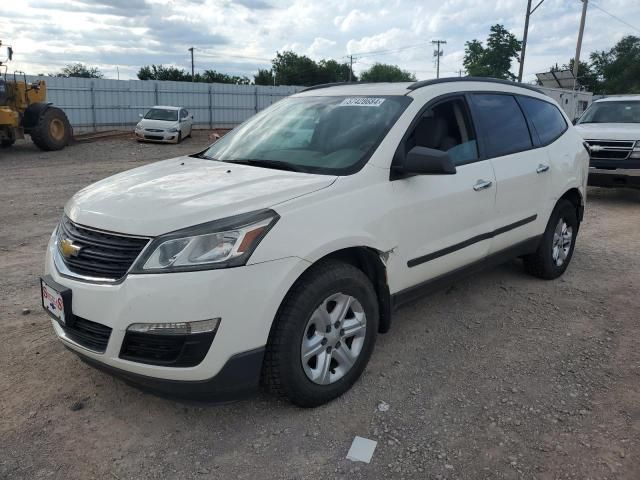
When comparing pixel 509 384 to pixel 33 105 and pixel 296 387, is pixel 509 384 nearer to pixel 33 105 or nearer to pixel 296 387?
pixel 296 387

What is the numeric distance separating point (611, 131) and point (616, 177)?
844 mm

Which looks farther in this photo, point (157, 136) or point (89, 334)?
point (157, 136)

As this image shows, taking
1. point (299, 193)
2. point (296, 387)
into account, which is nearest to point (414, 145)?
point (299, 193)

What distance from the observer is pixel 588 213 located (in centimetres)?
878

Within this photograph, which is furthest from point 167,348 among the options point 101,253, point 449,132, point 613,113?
point 613,113

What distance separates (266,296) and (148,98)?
27365mm

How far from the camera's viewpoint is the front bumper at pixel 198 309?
251 centimetres

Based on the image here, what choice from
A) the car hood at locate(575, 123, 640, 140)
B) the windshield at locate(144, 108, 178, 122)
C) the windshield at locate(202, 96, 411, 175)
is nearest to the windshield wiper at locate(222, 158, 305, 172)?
the windshield at locate(202, 96, 411, 175)

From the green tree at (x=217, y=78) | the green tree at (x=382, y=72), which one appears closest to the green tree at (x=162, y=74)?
the green tree at (x=217, y=78)

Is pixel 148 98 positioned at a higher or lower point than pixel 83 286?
higher

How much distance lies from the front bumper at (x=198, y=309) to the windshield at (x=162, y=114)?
784 inches

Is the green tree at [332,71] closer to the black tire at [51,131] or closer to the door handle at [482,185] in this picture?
the black tire at [51,131]

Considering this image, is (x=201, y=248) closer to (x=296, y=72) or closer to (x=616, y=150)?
(x=616, y=150)

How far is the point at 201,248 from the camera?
8.46 feet
